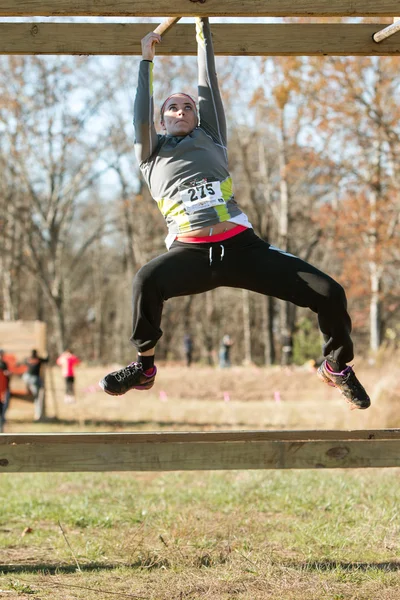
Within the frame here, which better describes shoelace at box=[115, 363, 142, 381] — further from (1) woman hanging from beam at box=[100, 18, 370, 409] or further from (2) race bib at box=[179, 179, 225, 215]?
(2) race bib at box=[179, 179, 225, 215]

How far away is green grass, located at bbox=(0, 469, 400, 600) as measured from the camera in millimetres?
4891

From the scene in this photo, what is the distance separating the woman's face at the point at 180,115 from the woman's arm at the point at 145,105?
20cm

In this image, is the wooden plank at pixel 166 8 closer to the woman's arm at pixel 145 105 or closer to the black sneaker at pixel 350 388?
the woman's arm at pixel 145 105

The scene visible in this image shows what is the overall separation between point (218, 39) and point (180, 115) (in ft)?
2.72

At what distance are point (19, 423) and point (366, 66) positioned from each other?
536 inches

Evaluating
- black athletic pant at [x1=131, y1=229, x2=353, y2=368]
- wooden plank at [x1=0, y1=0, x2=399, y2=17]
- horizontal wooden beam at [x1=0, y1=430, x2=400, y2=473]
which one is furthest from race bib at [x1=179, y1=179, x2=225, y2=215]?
horizontal wooden beam at [x1=0, y1=430, x2=400, y2=473]

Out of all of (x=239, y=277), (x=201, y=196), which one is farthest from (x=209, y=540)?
(x=201, y=196)

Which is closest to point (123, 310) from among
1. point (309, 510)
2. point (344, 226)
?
point (344, 226)

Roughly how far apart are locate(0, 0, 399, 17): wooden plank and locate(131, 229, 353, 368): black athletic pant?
136 cm

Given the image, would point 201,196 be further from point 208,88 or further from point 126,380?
point 126,380

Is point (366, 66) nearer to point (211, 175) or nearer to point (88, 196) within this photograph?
point (211, 175)

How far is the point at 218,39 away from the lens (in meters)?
5.84

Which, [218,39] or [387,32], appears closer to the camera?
[387,32]

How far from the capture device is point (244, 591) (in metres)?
4.76
